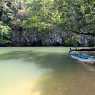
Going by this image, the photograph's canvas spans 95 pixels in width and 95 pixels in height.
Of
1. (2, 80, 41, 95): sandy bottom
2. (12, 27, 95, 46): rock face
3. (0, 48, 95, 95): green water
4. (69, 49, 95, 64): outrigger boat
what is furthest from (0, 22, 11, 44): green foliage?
(2, 80, 41, 95): sandy bottom

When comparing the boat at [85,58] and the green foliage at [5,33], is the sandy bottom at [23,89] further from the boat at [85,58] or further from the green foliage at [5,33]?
the green foliage at [5,33]

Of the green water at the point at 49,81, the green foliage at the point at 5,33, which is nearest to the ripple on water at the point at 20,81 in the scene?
the green water at the point at 49,81

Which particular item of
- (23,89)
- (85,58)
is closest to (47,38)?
(85,58)

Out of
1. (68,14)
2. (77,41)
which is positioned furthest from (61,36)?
(68,14)

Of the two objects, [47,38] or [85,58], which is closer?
[85,58]

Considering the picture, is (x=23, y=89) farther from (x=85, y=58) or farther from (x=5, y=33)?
(x=5, y=33)

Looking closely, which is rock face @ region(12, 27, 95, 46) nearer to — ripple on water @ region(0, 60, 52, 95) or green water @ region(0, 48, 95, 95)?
green water @ region(0, 48, 95, 95)

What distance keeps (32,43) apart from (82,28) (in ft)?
50.3

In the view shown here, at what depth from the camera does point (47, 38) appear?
4056cm

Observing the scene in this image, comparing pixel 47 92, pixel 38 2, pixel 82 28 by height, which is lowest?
pixel 47 92

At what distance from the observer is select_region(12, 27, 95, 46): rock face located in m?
39.5

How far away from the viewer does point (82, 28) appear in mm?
26875

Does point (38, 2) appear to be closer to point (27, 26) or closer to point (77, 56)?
point (27, 26)

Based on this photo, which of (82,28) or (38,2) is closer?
(82,28)
